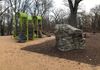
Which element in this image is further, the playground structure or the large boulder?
the playground structure

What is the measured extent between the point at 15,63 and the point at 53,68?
1.88 m

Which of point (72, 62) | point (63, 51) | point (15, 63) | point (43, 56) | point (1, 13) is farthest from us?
point (1, 13)

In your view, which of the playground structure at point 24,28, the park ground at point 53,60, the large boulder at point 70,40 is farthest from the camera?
the playground structure at point 24,28

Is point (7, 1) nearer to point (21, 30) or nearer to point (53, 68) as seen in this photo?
point (21, 30)

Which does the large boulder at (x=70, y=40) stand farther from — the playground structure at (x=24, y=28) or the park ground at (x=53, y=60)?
the playground structure at (x=24, y=28)

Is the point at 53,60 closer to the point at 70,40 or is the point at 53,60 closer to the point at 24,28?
the point at 70,40

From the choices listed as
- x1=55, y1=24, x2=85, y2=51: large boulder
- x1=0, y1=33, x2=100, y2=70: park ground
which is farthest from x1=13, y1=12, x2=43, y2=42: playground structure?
x1=55, y1=24, x2=85, y2=51: large boulder

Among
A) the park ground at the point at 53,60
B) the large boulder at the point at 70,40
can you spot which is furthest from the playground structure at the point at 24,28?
the large boulder at the point at 70,40

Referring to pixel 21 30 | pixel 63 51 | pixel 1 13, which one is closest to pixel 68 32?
pixel 63 51

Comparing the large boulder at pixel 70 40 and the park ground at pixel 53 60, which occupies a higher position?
the large boulder at pixel 70 40

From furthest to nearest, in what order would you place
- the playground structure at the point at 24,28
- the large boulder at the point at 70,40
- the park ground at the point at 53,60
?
the playground structure at the point at 24,28 < the large boulder at the point at 70,40 < the park ground at the point at 53,60

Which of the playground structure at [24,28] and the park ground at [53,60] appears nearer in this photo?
the park ground at [53,60]

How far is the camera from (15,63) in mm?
10570

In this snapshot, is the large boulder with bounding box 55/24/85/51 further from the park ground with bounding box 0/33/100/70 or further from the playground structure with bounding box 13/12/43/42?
the playground structure with bounding box 13/12/43/42
